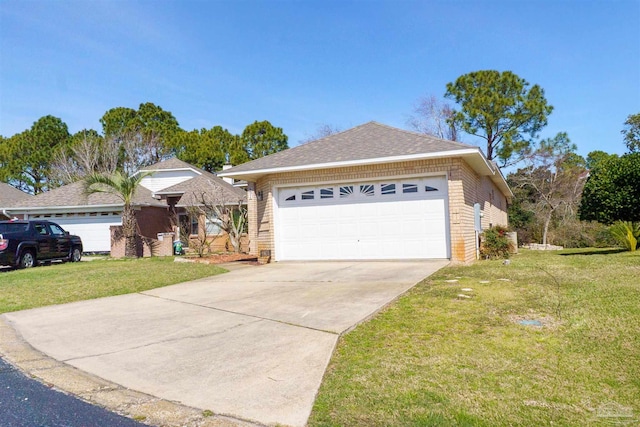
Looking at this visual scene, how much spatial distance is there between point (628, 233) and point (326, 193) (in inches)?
429

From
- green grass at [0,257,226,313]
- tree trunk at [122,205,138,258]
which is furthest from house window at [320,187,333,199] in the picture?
tree trunk at [122,205,138,258]

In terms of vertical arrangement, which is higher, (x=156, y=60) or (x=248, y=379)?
(x=156, y=60)

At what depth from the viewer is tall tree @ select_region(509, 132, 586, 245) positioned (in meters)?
29.4

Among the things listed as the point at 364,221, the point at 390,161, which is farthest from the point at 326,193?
the point at 390,161

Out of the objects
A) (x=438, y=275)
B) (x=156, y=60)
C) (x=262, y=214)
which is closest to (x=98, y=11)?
(x=156, y=60)

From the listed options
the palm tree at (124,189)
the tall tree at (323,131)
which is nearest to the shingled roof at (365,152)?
the palm tree at (124,189)

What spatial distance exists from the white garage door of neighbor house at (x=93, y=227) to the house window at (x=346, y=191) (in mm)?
13871

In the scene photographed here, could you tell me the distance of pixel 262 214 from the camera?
13992 mm

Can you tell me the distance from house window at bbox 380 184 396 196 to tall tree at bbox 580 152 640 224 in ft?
26.9

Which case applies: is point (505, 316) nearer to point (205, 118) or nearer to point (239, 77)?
point (239, 77)

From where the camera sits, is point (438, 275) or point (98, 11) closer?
point (438, 275)

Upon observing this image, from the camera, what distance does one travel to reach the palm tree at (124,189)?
17031mm

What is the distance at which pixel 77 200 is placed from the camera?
73.0 feet

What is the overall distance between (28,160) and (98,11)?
32.7 m
